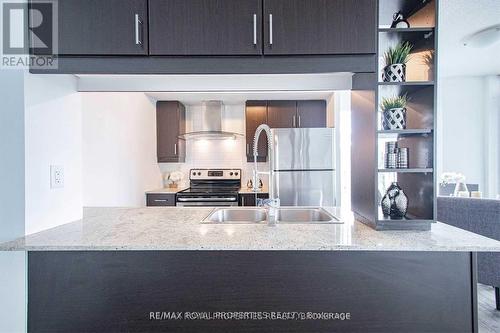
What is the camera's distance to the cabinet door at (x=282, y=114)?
3807mm

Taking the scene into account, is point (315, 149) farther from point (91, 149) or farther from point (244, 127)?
point (91, 149)

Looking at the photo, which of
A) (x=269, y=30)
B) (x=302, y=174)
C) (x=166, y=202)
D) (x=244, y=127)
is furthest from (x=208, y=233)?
(x=244, y=127)

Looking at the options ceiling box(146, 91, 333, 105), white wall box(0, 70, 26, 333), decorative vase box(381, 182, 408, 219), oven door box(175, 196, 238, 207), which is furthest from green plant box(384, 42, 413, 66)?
oven door box(175, 196, 238, 207)

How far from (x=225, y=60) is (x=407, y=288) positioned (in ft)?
4.44

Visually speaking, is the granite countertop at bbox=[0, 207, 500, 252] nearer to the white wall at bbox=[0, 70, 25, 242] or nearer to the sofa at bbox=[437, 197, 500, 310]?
the white wall at bbox=[0, 70, 25, 242]

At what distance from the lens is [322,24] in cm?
126

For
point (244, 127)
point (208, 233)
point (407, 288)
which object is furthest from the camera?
point (244, 127)

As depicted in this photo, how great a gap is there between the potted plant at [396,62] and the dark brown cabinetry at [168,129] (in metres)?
2.97

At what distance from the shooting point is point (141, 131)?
129 inches

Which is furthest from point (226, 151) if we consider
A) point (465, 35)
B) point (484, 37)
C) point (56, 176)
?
point (484, 37)

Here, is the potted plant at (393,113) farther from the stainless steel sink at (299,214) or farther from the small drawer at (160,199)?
the small drawer at (160,199)

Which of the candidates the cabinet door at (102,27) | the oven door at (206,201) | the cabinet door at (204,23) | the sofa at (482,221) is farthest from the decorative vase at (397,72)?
the oven door at (206,201)

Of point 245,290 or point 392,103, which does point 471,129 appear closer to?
point 392,103

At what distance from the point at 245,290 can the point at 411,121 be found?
1.28m
